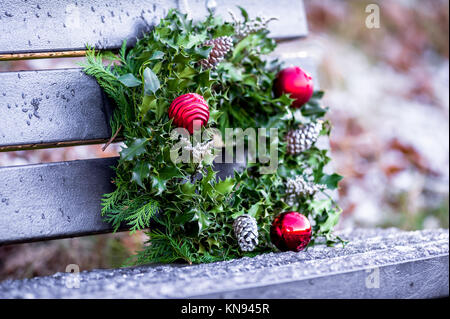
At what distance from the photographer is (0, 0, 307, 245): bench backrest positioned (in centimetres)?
97

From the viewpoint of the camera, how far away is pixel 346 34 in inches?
118

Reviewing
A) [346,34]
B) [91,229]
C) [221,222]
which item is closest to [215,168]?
[221,222]

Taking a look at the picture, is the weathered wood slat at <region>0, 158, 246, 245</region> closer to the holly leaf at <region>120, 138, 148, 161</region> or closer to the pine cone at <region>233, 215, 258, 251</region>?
the holly leaf at <region>120, 138, 148, 161</region>

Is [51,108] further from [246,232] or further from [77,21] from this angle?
[246,232]

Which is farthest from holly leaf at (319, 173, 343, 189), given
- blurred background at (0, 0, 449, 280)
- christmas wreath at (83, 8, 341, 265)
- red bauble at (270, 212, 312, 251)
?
blurred background at (0, 0, 449, 280)

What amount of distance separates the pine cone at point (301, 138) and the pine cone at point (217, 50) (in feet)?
0.80

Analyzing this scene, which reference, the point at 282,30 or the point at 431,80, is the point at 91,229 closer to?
the point at 282,30

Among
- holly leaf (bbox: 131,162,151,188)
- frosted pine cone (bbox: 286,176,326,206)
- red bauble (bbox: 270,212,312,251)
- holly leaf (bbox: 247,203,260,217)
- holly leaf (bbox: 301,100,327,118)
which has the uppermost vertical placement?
holly leaf (bbox: 301,100,327,118)

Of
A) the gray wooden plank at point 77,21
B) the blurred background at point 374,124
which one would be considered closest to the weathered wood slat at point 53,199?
the gray wooden plank at point 77,21

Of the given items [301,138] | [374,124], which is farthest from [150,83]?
[374,124]

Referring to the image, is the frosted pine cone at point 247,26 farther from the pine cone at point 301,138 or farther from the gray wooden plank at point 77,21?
the pine cone at point 301,138

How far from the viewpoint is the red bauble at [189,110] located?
2.92 feet

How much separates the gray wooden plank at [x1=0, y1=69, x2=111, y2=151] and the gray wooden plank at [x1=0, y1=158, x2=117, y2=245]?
0.06 meters
